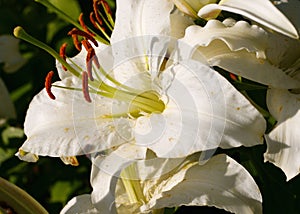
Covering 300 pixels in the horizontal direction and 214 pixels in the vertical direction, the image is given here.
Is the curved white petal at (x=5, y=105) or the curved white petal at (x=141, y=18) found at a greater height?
the curved white petal at (x=141, y=18)

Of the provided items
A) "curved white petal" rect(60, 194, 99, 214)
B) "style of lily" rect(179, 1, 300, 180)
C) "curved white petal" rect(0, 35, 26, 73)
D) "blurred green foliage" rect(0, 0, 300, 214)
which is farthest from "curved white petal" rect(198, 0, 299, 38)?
"curved white petal" rect(0, 35, 26, 73)

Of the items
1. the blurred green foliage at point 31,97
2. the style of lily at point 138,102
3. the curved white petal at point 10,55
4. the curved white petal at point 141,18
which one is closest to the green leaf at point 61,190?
the blurred green foliage at point 31,97

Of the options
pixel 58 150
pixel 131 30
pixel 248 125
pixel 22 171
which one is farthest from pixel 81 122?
pixel 22 171

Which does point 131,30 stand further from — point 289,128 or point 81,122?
point 289,128

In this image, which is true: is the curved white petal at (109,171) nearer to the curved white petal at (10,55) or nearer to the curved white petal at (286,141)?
the curved white petal at (286,141)

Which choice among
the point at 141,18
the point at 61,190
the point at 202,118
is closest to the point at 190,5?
the point at 141,18

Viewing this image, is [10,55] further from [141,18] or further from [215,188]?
[215,188]
